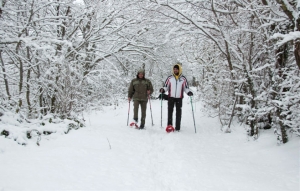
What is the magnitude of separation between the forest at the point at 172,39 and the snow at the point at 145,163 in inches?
21.7

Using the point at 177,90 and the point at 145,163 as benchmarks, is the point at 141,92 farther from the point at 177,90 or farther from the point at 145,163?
the point at 145,163

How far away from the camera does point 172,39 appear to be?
6.67 metres

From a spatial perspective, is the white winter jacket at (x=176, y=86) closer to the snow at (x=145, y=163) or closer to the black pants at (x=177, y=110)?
the black pants at (x=177, y=110)

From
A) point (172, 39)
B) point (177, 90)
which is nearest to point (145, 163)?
point (177, 90)

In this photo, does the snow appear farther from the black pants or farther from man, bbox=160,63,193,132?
man, bbox=160,63,193,132

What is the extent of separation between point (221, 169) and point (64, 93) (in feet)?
14.0

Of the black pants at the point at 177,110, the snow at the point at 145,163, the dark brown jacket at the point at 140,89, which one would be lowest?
the snow at the point at 145,163

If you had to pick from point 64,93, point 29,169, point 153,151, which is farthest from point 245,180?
point 64,93

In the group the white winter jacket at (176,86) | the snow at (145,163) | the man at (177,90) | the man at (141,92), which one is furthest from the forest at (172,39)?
the man at (141,92)

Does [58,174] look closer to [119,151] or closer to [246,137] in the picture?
[119,151]

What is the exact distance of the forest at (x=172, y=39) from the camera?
13.3ft

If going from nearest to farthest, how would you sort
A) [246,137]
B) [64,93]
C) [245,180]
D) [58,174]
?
[58,174] < [245,180] < [246,137] < [64,93]

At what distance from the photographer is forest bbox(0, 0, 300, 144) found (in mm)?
4047

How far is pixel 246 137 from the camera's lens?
541cm
